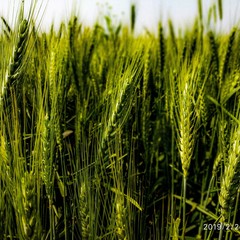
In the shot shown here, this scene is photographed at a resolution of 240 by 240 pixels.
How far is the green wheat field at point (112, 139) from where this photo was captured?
1066 millimetres

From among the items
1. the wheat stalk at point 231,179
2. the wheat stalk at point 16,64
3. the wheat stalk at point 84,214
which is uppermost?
the wheat stalk at point 16,64

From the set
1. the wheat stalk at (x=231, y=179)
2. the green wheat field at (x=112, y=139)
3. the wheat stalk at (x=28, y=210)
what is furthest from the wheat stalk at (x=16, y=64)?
the wheat stalk at (x=231, y=179)

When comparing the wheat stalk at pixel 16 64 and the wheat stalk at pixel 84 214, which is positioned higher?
the wheat stalk at pixel 16 64

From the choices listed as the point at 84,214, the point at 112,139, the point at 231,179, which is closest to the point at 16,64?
the point at 112,139

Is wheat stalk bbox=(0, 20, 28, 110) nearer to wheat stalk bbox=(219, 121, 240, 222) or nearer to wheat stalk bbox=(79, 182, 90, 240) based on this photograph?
wheat stalk bbox=(79, 182, 90, 240)

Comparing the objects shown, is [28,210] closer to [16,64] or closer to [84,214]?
[84,214]

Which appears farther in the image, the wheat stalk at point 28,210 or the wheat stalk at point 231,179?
the wheat stalk at point 231,179

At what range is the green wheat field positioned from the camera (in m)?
1.07

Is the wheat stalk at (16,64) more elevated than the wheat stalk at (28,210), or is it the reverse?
the wheat stalk at (16,64)

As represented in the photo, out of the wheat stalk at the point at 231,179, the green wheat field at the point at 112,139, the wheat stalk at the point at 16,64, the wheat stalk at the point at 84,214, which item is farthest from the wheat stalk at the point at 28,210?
the wheat stalk at the point at 231,179

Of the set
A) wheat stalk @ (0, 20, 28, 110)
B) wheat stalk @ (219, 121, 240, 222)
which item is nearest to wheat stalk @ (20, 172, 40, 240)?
wheat stalk @ (0, 20, 28, 110)

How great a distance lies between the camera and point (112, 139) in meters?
1.16

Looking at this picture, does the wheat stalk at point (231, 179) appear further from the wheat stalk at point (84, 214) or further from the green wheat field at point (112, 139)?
the wheat stalk at point (84, 214)

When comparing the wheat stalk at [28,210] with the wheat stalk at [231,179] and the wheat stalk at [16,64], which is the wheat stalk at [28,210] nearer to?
the wheat stalk at [16,64]
